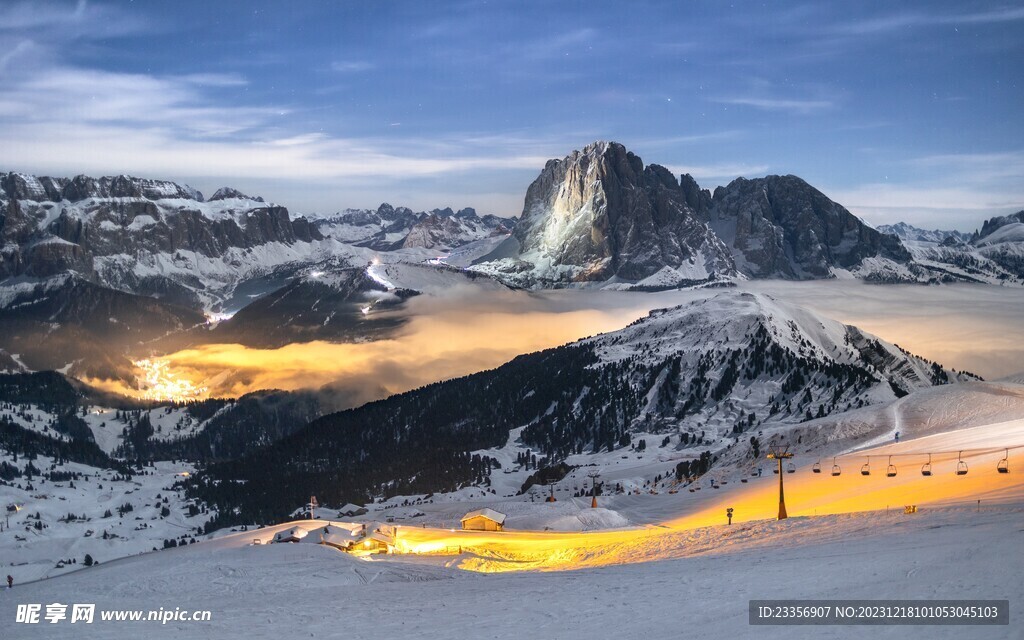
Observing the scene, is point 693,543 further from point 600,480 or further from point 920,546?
point 600,480

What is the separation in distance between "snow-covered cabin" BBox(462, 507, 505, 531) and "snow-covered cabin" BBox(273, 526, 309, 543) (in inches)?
904

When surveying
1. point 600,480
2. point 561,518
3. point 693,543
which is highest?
point 693,543

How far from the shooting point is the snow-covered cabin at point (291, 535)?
96.6m

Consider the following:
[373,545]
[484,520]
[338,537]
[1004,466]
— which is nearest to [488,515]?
[484,520]

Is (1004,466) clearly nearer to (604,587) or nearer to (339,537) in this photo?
(604,587)

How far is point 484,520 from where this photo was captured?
4609 inches

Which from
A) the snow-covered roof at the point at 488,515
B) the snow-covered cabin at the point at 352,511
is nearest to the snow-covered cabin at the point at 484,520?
the snow-covered roof at the point at 488,515

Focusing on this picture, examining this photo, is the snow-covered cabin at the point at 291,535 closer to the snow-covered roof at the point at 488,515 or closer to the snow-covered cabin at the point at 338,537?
the snow-covered cabin at the point at 338,537

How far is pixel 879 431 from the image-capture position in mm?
146750

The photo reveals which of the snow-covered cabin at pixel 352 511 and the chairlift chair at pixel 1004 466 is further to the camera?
the snow-covered cabin at pixel 352 511

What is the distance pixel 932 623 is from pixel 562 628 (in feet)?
53.6

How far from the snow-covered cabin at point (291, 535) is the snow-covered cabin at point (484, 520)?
22.9 meters

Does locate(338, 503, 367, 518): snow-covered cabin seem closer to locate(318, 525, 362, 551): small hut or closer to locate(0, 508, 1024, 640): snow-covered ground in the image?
locate(318, 525, 362, 551): small hut

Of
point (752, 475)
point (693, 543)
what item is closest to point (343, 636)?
point (693, 543)
